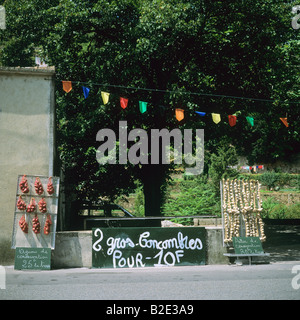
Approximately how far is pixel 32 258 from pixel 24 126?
11.3ft

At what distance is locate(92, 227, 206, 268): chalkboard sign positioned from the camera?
9703mm

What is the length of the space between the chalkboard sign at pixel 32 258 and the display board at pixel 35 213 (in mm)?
145

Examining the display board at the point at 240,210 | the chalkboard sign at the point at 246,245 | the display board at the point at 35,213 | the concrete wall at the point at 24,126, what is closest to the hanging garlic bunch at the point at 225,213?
the display board at the point at 240,210

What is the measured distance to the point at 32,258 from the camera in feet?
30.2

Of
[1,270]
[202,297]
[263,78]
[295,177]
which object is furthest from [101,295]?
[295,177]

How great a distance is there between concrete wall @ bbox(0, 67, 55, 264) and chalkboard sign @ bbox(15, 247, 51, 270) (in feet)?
3.94

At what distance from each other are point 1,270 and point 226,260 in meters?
5.58

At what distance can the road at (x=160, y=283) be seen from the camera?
6.50m

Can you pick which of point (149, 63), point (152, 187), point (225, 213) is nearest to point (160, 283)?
point (225, 213)

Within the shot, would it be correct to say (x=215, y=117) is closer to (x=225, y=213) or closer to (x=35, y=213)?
(x=225, y=213)

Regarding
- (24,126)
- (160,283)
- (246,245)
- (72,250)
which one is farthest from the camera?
(24,126)

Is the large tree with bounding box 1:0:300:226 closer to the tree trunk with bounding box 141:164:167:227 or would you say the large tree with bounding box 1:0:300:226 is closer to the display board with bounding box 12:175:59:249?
the tree trunk with bounding box 141:164:167:227

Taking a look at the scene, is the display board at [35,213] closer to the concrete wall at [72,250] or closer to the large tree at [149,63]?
the concrete wall at [72,250]

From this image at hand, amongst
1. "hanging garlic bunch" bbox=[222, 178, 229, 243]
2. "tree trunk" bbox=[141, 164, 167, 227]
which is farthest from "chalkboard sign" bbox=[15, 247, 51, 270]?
"tree trunk" bbox=[141, 164, 167, 227]
